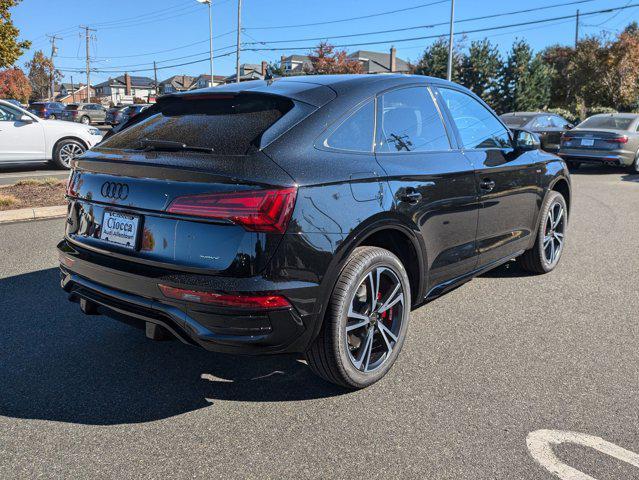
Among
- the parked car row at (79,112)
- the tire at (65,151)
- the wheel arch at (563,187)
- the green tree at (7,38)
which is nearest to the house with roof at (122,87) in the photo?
the parked car row at (79,112)

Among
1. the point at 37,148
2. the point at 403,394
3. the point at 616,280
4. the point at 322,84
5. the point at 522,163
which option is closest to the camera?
the point at 403,394

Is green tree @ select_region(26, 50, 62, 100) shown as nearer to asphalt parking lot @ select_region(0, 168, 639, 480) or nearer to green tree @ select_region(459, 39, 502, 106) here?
green tree @ select_region(459, 39, 502, 106)

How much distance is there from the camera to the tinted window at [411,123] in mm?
3375

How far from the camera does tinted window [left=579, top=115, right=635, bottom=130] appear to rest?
1432 cm

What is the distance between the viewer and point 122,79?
421 feet

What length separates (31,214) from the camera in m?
7.56

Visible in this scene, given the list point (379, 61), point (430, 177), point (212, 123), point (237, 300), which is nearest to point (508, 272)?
point (430, 177)

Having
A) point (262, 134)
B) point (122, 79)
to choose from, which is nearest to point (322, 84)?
point (262, 134)

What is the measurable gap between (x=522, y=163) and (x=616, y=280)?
1585 millimetres

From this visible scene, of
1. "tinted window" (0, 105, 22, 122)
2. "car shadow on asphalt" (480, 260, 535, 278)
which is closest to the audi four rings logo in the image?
"car shadow on asphalt" (480, 260, 535, 278)

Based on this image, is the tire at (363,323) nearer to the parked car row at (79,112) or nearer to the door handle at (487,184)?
the door handle at (487,184)

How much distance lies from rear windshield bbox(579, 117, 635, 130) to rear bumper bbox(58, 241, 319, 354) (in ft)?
46.5

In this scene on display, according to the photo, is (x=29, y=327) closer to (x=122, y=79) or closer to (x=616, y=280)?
(x=616, y=280)

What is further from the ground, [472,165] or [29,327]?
[472,165]
